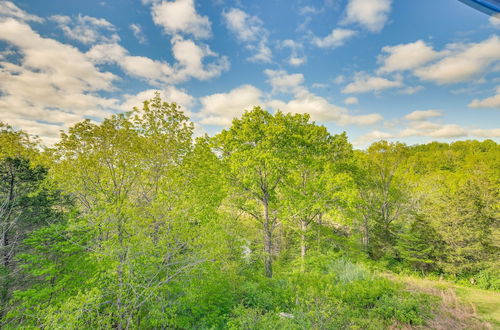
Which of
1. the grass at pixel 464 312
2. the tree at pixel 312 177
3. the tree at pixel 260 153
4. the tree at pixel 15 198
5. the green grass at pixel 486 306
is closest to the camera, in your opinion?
the grass at pixel 464 312

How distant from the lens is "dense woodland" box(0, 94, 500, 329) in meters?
6.39

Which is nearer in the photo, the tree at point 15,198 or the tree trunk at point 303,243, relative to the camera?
the tree at point 15,198

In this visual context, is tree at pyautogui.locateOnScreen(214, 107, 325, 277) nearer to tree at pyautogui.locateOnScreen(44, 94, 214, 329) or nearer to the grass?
tree at pyautogui.locateOnScreen(44, 94, 214, 329)

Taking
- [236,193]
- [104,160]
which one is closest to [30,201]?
[104,160]

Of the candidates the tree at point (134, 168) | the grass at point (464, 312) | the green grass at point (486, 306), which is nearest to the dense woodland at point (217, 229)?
the tree at point (134, 168)

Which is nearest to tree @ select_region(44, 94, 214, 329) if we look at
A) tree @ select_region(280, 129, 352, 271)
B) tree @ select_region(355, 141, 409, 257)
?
tree @ select_region(280, 129, 352, 271)

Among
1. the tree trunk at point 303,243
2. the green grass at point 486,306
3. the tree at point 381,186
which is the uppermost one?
the tree at point 381,186

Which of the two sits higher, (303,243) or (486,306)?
(303,243)

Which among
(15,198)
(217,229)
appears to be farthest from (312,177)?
(15,198)

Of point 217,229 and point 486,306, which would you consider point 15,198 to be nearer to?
point 217,229

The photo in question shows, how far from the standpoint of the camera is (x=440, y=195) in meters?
17.0

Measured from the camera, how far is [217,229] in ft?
30.8

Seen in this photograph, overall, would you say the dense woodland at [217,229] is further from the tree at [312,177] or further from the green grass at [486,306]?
the green grass at [486,306]

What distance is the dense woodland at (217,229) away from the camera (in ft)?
21.0
